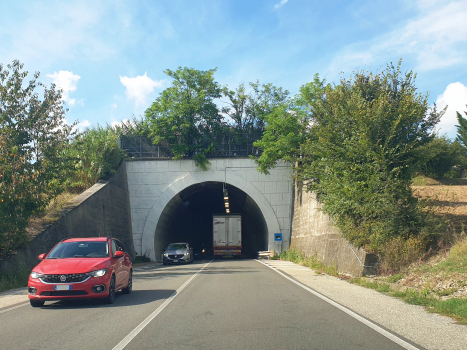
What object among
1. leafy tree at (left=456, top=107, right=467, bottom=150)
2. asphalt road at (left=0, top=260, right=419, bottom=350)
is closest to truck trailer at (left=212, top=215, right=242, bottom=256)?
leafy tree at (left=456, top=107, right=467, bottom=150)

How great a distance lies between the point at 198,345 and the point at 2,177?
12670mm

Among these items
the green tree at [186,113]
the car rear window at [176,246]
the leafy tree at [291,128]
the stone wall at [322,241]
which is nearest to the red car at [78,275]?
the stone wall at [322,241]

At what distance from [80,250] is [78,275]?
159cm

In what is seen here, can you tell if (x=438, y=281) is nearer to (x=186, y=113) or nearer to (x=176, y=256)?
(x=176, y=256)

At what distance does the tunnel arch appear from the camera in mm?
35188

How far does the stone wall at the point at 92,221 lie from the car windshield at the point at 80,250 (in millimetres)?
6185

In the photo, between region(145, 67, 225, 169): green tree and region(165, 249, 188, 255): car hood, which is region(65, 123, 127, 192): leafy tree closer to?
region(145, 67, 225, 169): green tree

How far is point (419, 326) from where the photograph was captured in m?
7.14

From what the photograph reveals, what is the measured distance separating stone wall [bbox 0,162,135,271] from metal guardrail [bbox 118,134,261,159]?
176 centimetres

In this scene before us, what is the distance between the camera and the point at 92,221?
2653 cm

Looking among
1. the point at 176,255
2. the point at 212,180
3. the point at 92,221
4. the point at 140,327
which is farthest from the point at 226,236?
the point at 140,327

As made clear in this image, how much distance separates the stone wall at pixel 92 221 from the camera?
59.1 feet

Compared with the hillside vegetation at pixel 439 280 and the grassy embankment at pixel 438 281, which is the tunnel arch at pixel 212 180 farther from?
the hillside vegetation at pixel 439 280

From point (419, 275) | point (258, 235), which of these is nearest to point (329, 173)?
point (419, 275)
